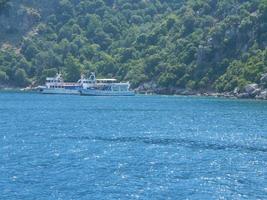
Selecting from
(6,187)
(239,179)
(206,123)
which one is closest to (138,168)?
(239,179)

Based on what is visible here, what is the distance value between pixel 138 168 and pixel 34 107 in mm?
88933

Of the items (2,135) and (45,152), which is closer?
(45,152)

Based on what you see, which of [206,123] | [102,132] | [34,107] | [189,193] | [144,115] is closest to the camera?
[189,193]

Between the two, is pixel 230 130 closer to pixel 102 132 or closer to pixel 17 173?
pixel 102 132

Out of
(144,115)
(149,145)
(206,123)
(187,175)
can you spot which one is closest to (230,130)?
(206,123)

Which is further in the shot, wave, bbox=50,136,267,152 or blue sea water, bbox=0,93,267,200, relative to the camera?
wave, bbox=50,136,267,152

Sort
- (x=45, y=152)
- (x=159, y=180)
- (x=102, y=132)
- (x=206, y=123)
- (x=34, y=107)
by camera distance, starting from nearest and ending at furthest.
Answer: (x=159, y=180)
(x=45, y=152)
(x=102, y=132)
(x=206, y=123)
(x=34, y=107)

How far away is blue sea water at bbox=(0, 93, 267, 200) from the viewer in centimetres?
5559

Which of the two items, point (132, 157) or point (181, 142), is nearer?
point (132, 157)

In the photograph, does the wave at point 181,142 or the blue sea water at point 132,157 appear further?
the wave at point 181,142

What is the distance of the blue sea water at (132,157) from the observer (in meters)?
55.6

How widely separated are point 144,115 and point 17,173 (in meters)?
70.0

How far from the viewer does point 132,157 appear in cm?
7244

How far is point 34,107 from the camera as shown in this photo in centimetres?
15162
